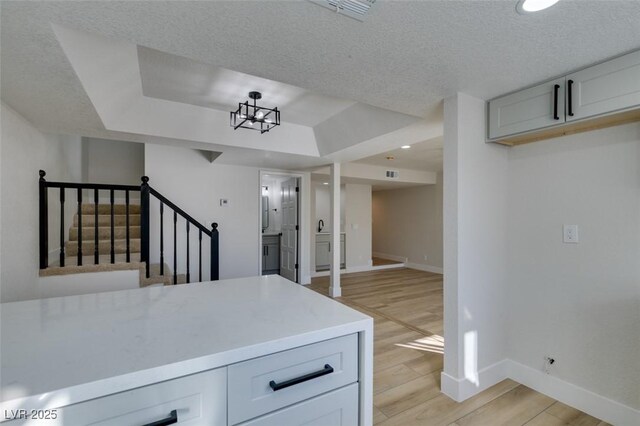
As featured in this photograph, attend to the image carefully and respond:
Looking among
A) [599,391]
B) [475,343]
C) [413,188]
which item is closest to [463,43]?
[475,343]

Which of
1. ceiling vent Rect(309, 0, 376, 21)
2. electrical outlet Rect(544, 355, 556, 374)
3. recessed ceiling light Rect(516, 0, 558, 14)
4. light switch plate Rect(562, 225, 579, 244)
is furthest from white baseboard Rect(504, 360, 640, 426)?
ceiling vent Rect(309, 0, 376, 21)

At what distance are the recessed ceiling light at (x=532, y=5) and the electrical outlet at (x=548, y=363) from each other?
228 cm

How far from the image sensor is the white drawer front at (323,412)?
932 mm

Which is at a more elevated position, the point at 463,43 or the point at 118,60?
the point at 118,60

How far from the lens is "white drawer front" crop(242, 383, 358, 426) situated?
0.93m

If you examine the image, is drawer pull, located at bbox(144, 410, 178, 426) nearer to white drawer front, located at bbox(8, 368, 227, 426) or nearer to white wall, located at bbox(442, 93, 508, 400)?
white drawer front, located at bbox(8, 368, 227, 426)

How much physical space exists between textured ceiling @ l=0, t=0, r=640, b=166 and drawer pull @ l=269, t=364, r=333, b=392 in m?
1.48

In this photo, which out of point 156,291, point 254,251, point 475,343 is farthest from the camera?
point 254,251

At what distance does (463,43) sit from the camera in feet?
5.12

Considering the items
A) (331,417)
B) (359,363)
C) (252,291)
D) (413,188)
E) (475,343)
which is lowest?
(475,343)

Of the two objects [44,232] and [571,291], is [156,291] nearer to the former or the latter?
[44,232]

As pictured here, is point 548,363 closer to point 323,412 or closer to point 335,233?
point 323,412

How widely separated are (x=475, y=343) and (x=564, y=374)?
61cm

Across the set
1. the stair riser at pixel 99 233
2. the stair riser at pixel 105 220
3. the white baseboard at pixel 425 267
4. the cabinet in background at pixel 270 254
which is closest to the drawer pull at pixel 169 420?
the stair riser at pixel 99 233
